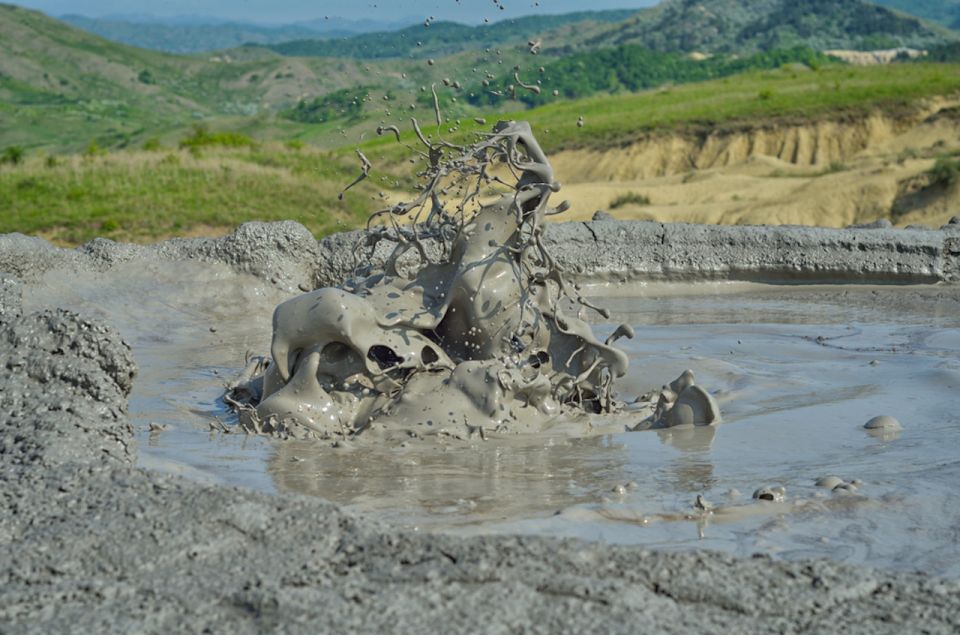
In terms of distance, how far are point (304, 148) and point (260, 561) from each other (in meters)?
27.6

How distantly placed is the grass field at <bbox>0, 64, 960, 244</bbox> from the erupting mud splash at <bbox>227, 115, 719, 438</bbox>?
387 millimetres

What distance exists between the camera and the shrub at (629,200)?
24794 mm

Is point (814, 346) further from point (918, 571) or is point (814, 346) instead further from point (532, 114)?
point (532, 114)

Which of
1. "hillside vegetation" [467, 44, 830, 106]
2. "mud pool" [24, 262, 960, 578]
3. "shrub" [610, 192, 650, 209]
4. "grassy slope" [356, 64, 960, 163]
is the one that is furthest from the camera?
"hillside vegetation" [467, 44, 830, 106]

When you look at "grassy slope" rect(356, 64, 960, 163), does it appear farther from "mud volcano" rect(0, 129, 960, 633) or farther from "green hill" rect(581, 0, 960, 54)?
"green hill" rect(581, 0, 960, 54)

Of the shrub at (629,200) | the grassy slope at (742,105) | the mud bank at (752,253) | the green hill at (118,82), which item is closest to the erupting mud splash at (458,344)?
the mud bank at (752,253)

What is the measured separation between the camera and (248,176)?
2105cm

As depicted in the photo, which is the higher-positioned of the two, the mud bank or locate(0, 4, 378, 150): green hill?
the mud bank

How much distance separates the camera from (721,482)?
4539mm

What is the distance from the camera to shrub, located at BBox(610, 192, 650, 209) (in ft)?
81.3

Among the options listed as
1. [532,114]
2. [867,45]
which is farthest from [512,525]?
[867,45]

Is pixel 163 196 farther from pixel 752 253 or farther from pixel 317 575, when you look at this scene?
pixel 317 575

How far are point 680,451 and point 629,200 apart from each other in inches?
809

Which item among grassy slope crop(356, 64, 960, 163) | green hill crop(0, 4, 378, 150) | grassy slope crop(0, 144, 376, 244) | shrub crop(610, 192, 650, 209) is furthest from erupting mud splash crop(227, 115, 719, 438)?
green hill crop(0, 4, 378, 150)
